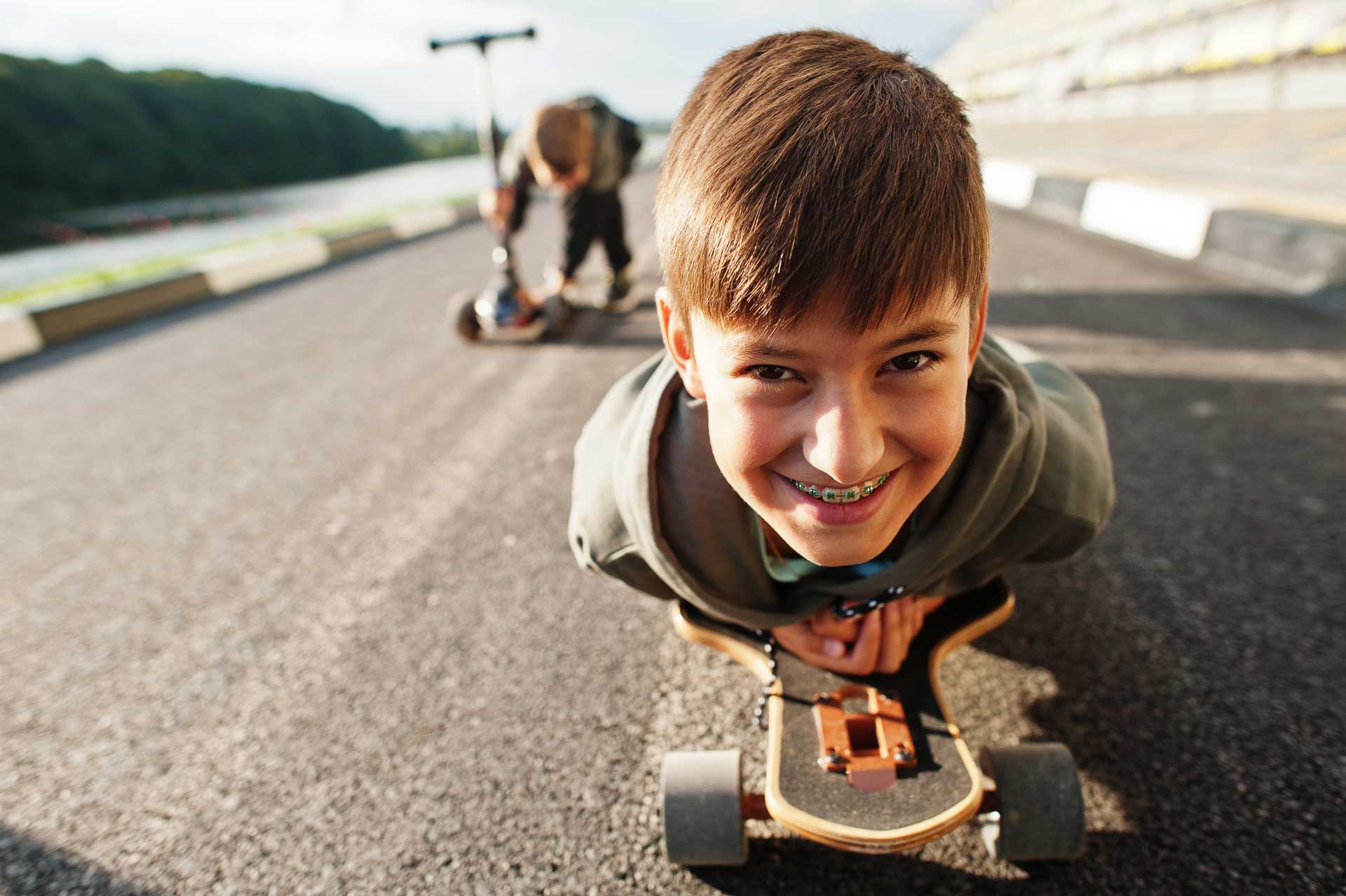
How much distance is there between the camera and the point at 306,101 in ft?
279

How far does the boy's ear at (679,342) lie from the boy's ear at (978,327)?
412mm

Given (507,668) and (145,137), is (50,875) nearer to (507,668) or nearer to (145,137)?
(507,668)

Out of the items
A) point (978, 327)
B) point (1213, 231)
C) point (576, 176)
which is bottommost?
point (1213, 231)

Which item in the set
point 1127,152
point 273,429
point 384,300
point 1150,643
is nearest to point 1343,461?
point 1150,643

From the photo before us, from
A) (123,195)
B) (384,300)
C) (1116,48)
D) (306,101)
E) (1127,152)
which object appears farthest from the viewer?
(306,101)

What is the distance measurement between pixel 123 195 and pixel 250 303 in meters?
59.3

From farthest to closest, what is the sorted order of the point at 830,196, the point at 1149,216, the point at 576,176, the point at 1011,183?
the point at 1011,183
the point at 1149,216
the point at 576,176
the point at 830,196

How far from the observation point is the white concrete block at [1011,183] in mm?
9500

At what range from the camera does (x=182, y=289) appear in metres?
6.93

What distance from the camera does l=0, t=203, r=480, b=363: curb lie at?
17.5ft

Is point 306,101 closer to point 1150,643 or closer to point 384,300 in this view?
point 384,300

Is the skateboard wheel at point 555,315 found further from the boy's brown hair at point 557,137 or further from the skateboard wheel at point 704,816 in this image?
the skateboard wheel at point 704,816

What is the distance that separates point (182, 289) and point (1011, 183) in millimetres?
10511

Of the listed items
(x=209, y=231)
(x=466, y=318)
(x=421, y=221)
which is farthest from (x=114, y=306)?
(x=209, y=231)
